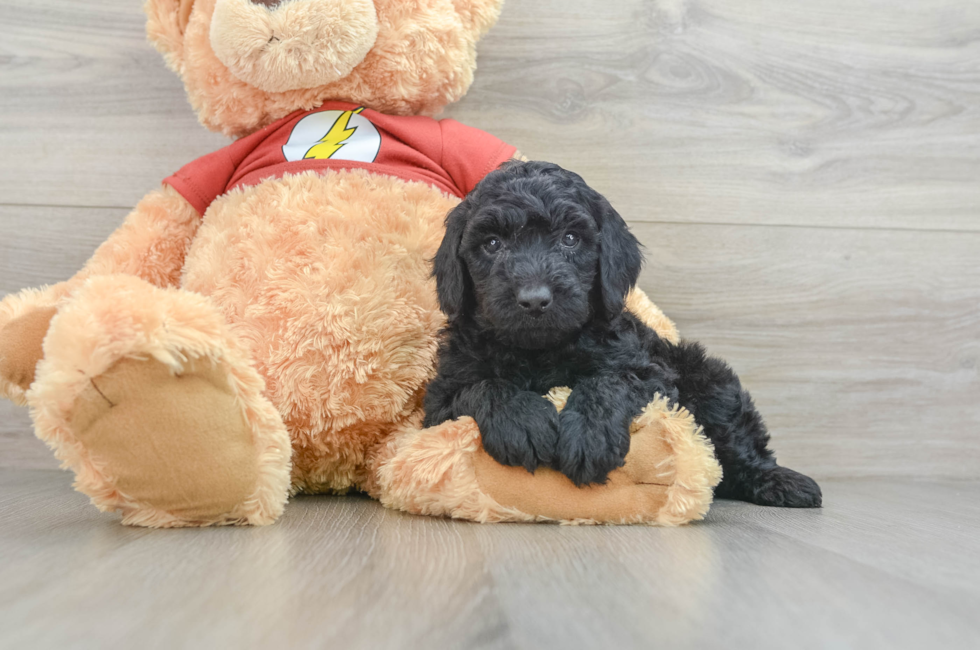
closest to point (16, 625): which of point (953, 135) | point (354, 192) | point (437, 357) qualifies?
point (437, 357)

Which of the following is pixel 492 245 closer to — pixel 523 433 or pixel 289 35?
pixel 523 433

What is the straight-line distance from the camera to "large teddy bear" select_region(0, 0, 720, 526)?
1.05 m

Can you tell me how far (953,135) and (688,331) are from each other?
956 mm

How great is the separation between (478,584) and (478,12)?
1.28 meters

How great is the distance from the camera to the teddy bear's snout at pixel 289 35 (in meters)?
1.41

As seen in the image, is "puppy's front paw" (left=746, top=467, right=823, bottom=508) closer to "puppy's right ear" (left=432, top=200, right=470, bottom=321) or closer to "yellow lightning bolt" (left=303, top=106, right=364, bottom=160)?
"puppy's right ear" (left=432, top=200, right=470, bottom=321)

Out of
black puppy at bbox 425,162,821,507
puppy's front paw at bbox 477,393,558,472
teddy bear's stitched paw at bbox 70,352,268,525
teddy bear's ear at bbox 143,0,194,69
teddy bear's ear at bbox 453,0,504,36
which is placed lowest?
teddy bear's stitched paw at bbox 70,352,268,525

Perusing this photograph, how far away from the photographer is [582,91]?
1981mm

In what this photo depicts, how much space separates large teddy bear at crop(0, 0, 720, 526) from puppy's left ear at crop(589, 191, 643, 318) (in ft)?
0.63

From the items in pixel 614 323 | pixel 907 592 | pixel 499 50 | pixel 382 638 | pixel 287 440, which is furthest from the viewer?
pixel 499 50

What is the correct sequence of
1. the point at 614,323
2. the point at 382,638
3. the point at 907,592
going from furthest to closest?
the point at 614,323 < the point at 907,592 < the point at 382,638

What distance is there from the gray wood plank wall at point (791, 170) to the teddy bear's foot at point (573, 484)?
837 mm

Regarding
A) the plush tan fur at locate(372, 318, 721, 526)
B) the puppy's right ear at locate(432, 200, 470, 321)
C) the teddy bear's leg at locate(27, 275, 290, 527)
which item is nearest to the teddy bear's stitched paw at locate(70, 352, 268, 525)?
the teddy bear's leg at locate(27, 275, 290, 527)

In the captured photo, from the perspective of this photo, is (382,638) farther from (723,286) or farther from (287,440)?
(723,286)
